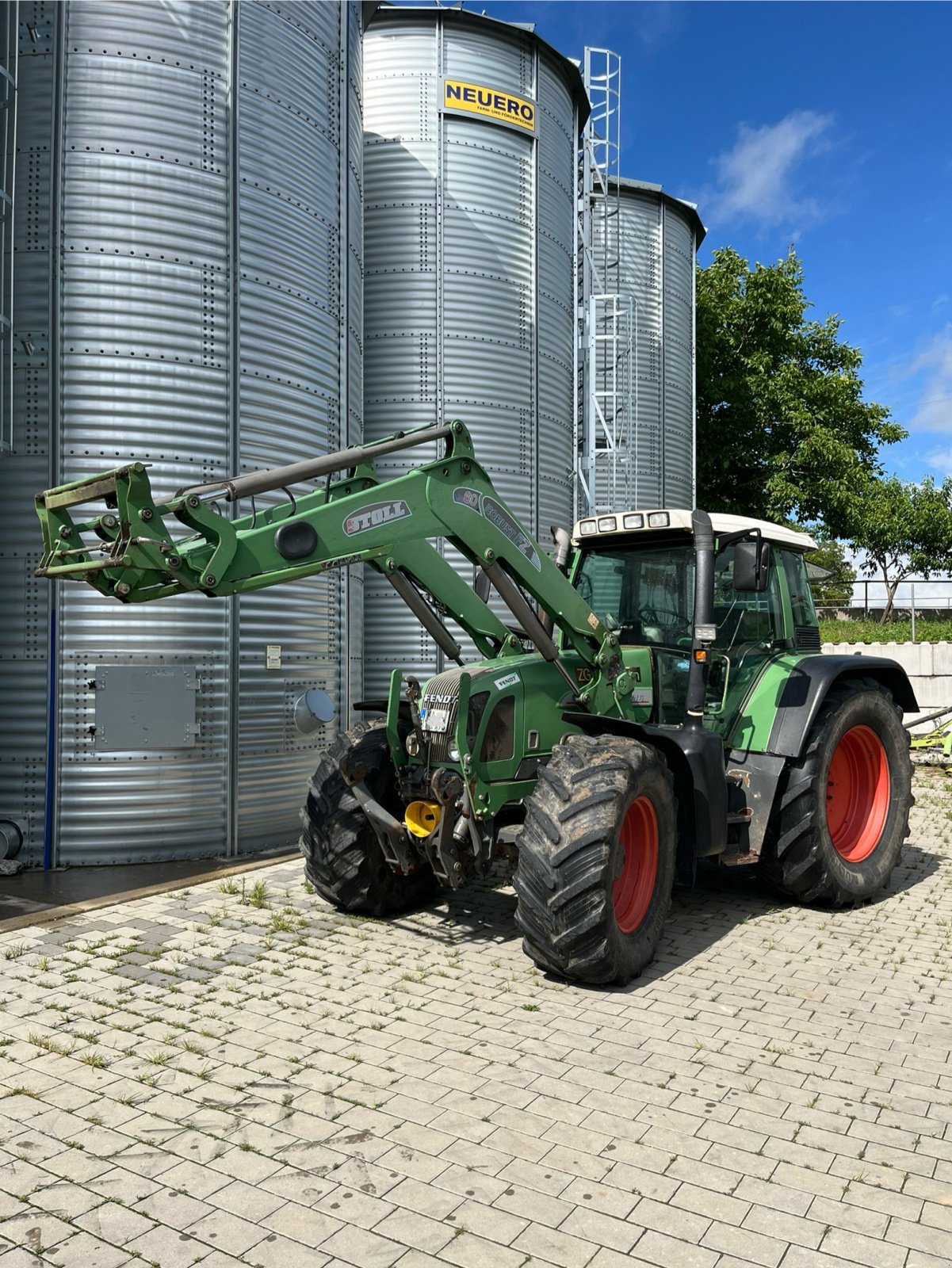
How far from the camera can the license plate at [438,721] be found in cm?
596

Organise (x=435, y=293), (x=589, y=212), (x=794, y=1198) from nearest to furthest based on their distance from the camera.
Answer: (x=794, y=1198) → (x=435, y=293) → (x=589, y=212)

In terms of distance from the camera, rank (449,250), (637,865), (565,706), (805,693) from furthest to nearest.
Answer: (449,250) → (805,693) → (565,706) → (637,865)

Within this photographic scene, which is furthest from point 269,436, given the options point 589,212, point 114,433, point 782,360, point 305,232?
point 782,360

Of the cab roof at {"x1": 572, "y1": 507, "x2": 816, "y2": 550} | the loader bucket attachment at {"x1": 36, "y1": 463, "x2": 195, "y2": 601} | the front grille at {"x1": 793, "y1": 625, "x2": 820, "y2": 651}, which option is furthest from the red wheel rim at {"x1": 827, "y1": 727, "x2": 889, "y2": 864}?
the loader bucket attachment at {"x1": 36, "y1": 463, "x2": 195, "y2": 601}

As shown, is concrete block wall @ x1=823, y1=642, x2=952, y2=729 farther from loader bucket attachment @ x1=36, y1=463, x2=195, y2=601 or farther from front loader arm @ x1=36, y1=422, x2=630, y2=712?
loader bucket attachment @ x1=36, y1=463, x2=195, y2=601

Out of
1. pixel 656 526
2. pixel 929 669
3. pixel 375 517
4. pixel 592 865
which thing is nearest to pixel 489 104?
pixel 656 526

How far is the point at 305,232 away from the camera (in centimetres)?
956

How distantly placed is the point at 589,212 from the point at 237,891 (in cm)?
1400

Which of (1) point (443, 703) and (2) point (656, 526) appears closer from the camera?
(1) point (443, 703)

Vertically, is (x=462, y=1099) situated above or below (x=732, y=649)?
below

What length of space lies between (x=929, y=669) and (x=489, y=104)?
12.2 meters

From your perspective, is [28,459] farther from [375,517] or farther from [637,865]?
[637,865]

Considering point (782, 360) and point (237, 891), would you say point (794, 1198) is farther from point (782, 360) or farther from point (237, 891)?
point (782, 360)

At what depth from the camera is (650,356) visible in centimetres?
1938
